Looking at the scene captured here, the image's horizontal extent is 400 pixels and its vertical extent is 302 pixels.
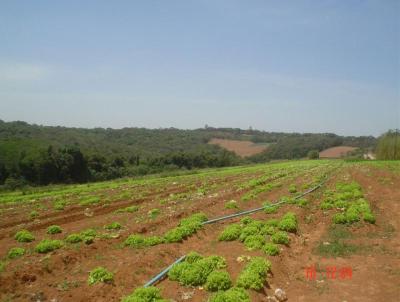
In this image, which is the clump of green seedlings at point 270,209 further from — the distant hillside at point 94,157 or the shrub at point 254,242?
the distant hillside at point 94,157

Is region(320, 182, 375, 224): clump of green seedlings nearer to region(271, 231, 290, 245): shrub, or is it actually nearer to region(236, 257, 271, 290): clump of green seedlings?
region(271, 231, 290, 245): shrub

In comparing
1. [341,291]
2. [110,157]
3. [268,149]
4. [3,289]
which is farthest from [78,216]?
[268,149]

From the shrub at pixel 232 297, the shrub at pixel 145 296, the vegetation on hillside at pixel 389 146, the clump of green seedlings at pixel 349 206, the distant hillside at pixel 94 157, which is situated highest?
the vegetation on hillside at pixel 389 146

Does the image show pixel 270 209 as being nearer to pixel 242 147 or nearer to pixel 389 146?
pixel 389 146

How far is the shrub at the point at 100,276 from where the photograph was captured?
9.97 meters

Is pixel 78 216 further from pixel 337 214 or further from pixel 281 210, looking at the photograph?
pixel 337 214

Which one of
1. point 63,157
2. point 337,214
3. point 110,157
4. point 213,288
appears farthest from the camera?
point 110,157

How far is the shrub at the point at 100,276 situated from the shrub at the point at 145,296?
133cm

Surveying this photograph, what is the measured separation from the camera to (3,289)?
9727 mm

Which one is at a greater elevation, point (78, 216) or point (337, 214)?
point (337, 214)

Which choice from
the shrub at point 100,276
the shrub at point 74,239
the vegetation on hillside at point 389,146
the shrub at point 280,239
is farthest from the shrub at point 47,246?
the vegetation on hillside at point 389,146

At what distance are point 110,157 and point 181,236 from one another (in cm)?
8360

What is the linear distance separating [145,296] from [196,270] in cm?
188

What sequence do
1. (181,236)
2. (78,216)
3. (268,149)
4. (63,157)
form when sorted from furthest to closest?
(268,149) → (63,157) → (78,216) → (181,236)
